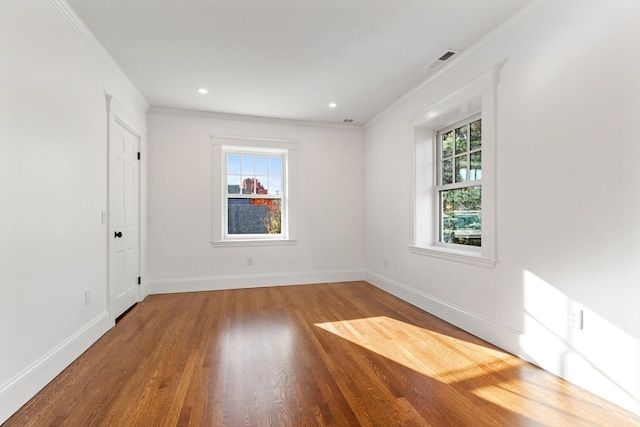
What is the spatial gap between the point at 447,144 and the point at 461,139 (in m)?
0.25

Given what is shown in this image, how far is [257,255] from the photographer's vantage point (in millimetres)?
4582

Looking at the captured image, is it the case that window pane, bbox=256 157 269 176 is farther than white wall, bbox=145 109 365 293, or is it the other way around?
window pane, bbox=256 157 269 176

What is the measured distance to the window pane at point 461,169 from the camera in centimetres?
313

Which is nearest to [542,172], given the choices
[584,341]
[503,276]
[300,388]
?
[503,276]

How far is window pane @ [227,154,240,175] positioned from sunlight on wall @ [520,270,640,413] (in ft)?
12.9

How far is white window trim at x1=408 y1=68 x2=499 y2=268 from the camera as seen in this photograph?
2.53m

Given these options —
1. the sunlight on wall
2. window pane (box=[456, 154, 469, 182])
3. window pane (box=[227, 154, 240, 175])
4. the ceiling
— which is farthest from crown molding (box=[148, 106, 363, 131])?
the sunlight on wall

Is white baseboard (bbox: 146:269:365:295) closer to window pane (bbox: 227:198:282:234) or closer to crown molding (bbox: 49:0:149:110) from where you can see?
window pane (bbox: 227:198:282:234)

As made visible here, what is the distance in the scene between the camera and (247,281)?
4.50 meters

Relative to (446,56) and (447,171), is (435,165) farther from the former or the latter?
(446,56)

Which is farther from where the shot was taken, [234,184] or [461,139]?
[234,184]

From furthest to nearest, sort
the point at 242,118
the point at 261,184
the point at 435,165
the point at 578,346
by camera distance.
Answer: the point at 261,184, the point at 242,118, the point at 435,165, the point at 578,346

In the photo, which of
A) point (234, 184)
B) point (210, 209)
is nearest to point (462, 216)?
point (234, 184)

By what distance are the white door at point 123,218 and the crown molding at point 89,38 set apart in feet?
1.58
